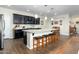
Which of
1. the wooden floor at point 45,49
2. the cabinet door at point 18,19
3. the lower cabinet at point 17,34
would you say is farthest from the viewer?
the cabinet door at point 18,19

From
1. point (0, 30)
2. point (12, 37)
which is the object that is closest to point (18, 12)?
point (12, 37)

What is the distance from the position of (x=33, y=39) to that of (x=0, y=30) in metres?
1.65

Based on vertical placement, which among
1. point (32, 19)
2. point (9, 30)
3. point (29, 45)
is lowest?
point (29, 45)

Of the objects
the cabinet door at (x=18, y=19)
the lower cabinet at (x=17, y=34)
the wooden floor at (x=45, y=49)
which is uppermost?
the cabinet door at (x=18, y=19)

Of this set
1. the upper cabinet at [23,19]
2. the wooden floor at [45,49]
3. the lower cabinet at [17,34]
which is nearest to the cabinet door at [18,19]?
the upper cabinet at [23,19]

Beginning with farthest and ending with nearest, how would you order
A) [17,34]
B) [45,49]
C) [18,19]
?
[18,19] → [17,34] → [45,49]

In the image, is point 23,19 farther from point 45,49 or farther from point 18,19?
point 45,49

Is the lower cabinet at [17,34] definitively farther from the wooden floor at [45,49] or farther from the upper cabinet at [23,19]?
the wooden floor at [45,49]

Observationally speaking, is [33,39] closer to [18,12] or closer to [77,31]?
[18,12]

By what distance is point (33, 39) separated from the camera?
13.6 feet

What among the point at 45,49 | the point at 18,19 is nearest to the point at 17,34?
the point at 18,19

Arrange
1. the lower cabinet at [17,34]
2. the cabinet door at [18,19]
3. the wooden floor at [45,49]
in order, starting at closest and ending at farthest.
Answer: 1. the wooden floor at [45,49]
2. the lower cabinet at [17,34]
3. the cabinet door at [18,19]

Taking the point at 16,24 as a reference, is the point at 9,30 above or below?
below
